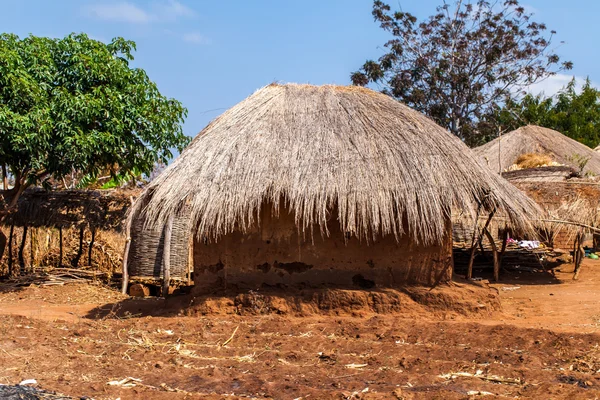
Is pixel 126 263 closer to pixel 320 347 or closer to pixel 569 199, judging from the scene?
pixel 320 347

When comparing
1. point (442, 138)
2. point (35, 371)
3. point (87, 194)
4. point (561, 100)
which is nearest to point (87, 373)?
point (35, 371)

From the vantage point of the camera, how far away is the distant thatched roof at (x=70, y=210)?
1247 centimetres

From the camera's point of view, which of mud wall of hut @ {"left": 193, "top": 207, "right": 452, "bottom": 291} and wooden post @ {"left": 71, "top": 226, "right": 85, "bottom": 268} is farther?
wooden post @ {"left": 71, "top": 226, "right": 85, "bottom": 268}

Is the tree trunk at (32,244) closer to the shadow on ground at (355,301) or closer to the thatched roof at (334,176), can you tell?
the thatched roof at (334,176)

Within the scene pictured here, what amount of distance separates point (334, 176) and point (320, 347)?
7.59 feet

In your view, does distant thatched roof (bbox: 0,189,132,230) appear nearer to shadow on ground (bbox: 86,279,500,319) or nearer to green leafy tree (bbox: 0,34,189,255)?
green leafy tree (bbox: 0,34,189,255)

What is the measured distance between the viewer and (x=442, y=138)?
8984 mm

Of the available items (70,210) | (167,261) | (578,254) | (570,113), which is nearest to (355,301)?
(167,261)

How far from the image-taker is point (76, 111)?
1053cm

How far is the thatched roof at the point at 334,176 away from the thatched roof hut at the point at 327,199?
0.01 m

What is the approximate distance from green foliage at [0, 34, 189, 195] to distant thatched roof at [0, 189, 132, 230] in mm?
707

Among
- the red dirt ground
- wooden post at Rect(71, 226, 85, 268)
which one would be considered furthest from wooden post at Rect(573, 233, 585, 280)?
wooden post at Rect(71, 226, 85, 268)

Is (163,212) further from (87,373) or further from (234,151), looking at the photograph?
(87,373)

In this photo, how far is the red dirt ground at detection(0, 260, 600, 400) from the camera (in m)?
5.33
